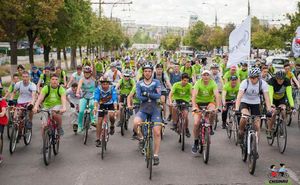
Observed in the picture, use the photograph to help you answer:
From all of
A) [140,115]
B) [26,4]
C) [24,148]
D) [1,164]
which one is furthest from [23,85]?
[26,4]

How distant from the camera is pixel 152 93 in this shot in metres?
7.60

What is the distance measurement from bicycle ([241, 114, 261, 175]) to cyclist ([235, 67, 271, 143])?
0.74 ft

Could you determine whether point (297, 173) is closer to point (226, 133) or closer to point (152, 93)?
point (152, 93)

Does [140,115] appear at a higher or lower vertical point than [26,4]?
lower

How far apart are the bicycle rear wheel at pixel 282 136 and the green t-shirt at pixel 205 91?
1684 mm

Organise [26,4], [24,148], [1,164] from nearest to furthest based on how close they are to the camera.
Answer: [1,164], [24,148], [26,4]

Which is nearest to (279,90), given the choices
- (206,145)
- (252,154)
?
(206,145)

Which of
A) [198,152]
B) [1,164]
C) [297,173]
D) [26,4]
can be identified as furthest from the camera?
[26,4]

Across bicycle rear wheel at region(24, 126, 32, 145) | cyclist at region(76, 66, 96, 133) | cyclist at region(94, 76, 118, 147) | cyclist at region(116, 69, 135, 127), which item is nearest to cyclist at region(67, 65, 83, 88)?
cyclist at region(76, 66, 96, 133)

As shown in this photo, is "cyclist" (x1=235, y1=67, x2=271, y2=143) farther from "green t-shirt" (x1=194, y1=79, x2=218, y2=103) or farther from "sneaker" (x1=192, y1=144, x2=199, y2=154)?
"sneaker" (x1=192, y1=144, x2=199, y2=154)

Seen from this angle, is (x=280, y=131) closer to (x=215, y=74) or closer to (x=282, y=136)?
(x=282, y=136)

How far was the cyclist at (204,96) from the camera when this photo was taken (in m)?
8.50

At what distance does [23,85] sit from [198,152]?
440cm

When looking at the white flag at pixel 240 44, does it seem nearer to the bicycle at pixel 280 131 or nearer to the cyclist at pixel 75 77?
the bicycle at pixel 280 131
